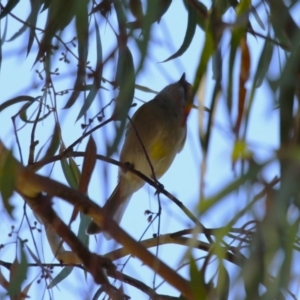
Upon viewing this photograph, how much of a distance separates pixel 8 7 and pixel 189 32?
18.5 inches

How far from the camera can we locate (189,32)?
1892 millimetres

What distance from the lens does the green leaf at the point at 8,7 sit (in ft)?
5.43

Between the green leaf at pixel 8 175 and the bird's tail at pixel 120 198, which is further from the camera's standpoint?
the bird's tail at pixel 120 198

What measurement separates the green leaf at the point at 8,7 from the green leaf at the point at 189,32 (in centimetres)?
38

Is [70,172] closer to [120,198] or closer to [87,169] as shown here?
[87,169]

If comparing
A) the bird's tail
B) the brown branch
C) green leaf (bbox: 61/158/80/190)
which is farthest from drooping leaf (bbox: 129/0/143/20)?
the bird's tail

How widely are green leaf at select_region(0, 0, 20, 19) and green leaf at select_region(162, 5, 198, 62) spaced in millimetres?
382

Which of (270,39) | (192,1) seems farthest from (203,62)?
(192,1)

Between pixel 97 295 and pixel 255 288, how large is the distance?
2.34ft

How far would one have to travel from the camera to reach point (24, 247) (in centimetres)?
161

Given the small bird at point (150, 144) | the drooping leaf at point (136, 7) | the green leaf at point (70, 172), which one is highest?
the small bird at point (150, 144)

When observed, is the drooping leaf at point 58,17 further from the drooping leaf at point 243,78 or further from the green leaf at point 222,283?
the green leaf at point 222,283

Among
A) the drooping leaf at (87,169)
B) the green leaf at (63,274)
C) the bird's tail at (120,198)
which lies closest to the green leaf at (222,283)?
the drooping leaf at (87,169)

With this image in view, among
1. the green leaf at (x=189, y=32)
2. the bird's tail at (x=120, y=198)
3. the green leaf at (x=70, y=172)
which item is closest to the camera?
the green leaf at (x=189, y=32)
